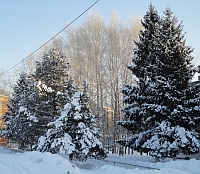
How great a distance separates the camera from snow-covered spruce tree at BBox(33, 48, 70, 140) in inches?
830

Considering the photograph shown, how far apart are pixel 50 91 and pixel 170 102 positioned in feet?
30.2

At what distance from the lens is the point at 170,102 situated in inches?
605

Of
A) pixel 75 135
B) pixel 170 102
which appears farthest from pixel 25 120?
pixel 170 102

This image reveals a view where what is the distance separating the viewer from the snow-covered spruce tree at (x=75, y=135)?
15.7 m

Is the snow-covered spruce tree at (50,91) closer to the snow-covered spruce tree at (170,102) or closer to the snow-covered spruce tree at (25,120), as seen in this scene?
the snow-covered spruce tree at (25,120)

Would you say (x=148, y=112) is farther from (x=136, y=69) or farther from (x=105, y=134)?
(x=105, y=134)

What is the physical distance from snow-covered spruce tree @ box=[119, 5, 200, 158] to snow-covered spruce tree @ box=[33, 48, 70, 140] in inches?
281

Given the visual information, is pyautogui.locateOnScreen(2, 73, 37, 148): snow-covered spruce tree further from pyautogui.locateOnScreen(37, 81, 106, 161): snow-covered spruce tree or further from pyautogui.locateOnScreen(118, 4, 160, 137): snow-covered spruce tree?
pyautogui.locateOnScreen(118, 4, 160, 137): snow-covered spruce tree

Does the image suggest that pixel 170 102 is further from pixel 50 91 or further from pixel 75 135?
pixel 50 91

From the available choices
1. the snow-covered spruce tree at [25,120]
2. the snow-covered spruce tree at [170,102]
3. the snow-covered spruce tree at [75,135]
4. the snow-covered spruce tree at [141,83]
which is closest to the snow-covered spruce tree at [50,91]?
the snow-covered spruce tree at [25,120]

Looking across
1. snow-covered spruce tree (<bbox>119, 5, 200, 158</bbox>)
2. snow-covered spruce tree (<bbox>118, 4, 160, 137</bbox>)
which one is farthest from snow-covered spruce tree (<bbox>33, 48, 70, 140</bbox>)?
snow-covered spruce tree (<bbox>119, 5, 200, 158</bbox>)

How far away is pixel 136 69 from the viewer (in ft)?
60.4

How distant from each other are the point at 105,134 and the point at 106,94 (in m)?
5.17

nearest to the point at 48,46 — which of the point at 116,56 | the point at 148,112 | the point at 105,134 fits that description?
the point at 116,56
